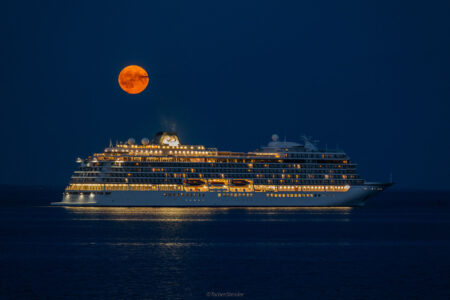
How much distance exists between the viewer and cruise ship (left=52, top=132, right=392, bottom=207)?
9700 cm

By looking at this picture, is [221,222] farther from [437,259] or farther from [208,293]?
[208,293]

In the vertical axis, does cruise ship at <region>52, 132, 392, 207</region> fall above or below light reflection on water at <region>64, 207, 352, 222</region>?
above

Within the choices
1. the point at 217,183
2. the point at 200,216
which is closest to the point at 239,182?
the point at 217,183

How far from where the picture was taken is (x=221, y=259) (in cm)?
4869

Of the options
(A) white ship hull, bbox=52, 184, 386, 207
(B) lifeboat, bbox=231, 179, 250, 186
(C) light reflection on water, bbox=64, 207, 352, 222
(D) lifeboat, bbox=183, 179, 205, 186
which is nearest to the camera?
(C) light reflection on water, bbox=64, 207, 352, 222

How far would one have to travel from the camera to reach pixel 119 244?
57.4 meters

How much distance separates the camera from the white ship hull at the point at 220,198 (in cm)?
9650

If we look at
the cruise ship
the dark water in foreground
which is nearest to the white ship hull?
the cruise ship

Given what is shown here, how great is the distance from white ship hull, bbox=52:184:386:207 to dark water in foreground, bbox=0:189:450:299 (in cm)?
1395

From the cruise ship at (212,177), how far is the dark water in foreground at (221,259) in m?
14.9

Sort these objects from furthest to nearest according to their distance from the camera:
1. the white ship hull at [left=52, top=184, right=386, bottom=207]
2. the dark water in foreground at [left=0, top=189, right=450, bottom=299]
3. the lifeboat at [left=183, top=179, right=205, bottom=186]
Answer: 1. the lifeboat at [left=183, top=179, right=205, bottom=186]
2. the white ship hull at [left=52, top=184, right=386, bottom=207]
3. the dark water in foreground at [left=0, top=189, right=450, bottom=299]

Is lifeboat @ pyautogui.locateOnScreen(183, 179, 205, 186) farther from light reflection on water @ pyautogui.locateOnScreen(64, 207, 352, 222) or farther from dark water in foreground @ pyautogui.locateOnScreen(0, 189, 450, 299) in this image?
dark water in foreground @ pyautogui.locateOnScreen(0, 189, 450, 299)

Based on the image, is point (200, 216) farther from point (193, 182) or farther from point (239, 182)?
point (239, 182)

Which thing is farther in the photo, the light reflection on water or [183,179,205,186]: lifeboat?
[183,179,205,186]: lifeboat
